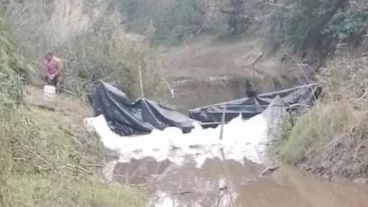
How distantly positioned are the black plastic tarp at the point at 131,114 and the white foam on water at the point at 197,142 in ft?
1.66

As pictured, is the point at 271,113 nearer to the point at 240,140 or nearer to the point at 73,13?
the point at 240,140

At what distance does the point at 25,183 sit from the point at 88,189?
3.15 feet

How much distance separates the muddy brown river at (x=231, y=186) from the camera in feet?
36.9

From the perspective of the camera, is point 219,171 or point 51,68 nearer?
→ point 219,171

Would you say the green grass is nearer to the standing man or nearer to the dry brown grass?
the dry brown grass

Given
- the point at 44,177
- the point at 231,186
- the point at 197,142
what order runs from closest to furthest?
the point at 44,177, the point at 231,186, the point at 197,142

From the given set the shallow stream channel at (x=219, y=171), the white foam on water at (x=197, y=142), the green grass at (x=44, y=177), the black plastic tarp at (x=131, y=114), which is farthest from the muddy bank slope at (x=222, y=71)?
the green grass at (x=44, y=177)

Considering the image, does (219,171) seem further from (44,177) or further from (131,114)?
(44,177)

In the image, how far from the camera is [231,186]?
41.1 ft

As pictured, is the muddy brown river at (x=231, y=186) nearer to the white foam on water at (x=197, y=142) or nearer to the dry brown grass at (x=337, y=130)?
the dry brown grass at (x=337, y=130)

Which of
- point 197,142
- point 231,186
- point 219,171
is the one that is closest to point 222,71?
point 197,142

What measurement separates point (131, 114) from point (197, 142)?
1919mm

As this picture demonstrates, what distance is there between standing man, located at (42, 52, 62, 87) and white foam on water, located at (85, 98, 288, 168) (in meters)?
1.50

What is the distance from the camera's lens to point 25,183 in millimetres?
7492
